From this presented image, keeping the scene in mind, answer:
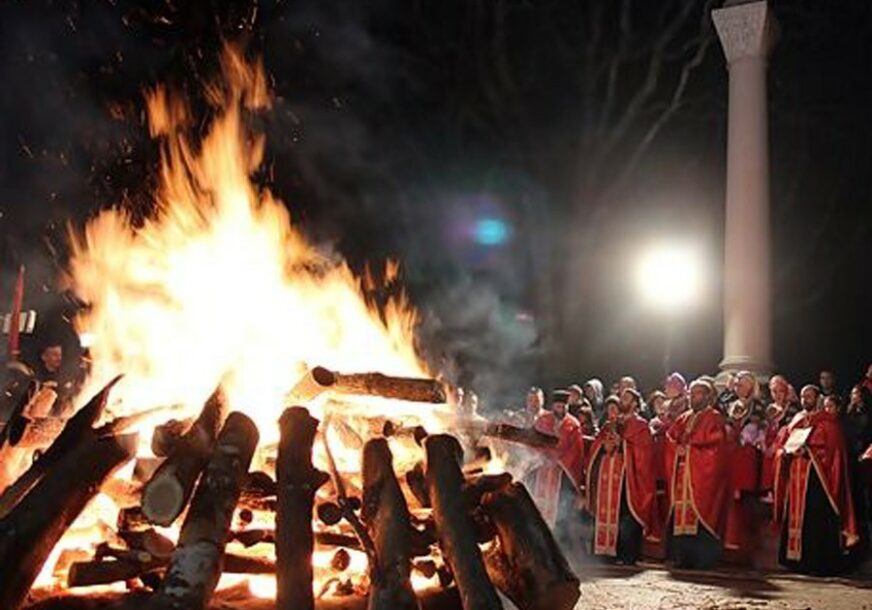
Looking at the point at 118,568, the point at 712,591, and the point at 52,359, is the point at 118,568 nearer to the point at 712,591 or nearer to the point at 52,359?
the point at 712,591

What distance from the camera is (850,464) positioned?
1053 cm

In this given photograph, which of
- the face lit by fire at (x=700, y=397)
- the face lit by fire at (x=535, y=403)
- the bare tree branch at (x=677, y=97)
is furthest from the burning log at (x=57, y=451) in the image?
the bare tree branch at (x=677, y=97)

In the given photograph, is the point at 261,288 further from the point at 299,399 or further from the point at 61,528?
the point at 61,528

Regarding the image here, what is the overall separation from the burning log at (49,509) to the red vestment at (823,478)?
7.97 m

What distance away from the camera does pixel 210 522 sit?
427 centimetres

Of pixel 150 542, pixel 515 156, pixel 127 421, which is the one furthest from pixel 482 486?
pixel 515 156

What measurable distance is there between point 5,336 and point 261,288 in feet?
39.2

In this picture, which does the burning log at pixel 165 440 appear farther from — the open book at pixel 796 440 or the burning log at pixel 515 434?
the open book at pixel 796 440

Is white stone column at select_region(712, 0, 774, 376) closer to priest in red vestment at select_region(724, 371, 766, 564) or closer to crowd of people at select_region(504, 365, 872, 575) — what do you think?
crowd of people at select_region(504, 365, 872, 575)

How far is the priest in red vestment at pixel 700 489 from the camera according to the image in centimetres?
1051

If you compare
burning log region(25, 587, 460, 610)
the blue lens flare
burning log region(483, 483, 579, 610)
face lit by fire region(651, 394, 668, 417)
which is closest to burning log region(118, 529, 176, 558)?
burning log region(25, 587, 460, 610)

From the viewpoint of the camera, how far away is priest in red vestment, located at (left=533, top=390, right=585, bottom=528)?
11.7 meters

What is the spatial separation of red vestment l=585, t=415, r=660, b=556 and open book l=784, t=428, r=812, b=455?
151 cm

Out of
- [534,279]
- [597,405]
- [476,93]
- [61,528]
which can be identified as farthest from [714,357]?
[61,528]
